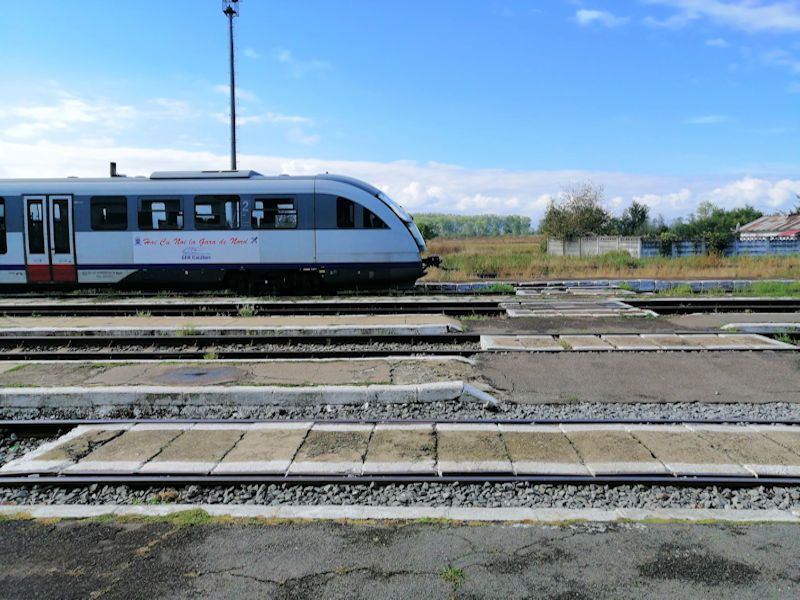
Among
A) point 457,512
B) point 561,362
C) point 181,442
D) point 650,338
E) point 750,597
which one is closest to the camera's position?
point 750,597

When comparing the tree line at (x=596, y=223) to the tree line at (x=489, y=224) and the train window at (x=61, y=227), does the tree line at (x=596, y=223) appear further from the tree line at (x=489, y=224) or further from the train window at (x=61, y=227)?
the tree line at (x=489, y=224)

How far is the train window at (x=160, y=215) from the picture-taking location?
57.3ft

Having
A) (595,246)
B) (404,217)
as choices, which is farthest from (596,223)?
(404,217)

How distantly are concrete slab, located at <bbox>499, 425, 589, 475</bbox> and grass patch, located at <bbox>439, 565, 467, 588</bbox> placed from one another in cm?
168

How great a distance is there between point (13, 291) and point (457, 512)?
1846cm

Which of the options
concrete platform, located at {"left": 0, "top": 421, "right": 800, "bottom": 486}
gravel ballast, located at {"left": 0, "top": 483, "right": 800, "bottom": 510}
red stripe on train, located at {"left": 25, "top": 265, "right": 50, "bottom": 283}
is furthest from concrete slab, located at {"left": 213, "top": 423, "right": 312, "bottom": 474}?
red stripe on train, located at {"left": 25, "top": 265, "right": 50, "bottom": 283}

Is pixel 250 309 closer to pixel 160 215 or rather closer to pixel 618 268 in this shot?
pixel 160 215

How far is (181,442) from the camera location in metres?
6.32

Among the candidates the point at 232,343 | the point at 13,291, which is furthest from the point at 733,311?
the point at 13,291

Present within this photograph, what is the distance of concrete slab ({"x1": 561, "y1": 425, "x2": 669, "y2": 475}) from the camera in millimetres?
5492

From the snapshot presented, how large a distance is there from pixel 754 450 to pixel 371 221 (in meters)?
12.6

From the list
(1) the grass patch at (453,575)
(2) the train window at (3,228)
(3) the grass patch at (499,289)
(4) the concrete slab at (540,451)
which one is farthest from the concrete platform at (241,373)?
(2) the train window at (3,228)

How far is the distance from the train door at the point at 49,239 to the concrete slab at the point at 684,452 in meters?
16.5

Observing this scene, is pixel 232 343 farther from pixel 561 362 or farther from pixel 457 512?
pixel 457 512
